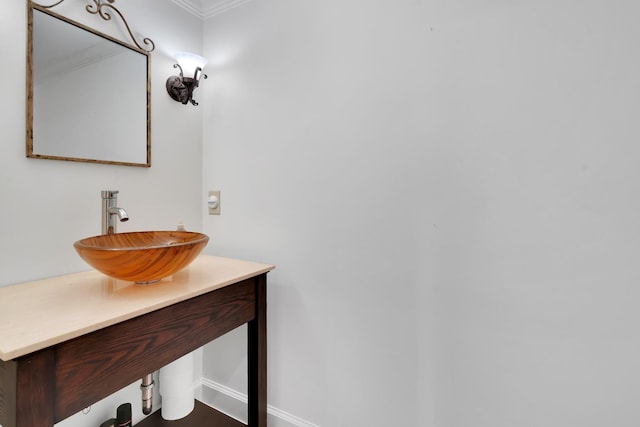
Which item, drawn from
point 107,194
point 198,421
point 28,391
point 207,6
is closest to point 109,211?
point 107,194

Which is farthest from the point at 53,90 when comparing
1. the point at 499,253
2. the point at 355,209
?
the point at 499,253

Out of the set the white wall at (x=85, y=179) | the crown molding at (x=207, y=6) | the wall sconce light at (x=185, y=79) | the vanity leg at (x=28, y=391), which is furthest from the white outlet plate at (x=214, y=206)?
Result: the vanity leg at (x=28, y=391)

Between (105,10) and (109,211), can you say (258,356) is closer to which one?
(109,211)

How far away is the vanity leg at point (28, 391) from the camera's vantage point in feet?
2.06

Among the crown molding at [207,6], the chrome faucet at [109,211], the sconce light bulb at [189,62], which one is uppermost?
the crown molding at [207,6]

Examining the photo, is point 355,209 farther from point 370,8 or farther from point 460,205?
point 370,8

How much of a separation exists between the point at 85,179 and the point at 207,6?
1069mm

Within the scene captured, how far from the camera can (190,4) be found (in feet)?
5.16

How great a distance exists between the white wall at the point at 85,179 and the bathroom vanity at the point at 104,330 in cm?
14

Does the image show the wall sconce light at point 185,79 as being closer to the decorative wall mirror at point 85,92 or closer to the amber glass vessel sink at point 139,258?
the decorative wall mirror at point 85,92

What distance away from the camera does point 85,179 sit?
123cm

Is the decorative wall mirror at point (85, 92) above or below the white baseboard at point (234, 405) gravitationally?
above

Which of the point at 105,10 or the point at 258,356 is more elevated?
the point at 105,10

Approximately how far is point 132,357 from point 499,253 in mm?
1127
